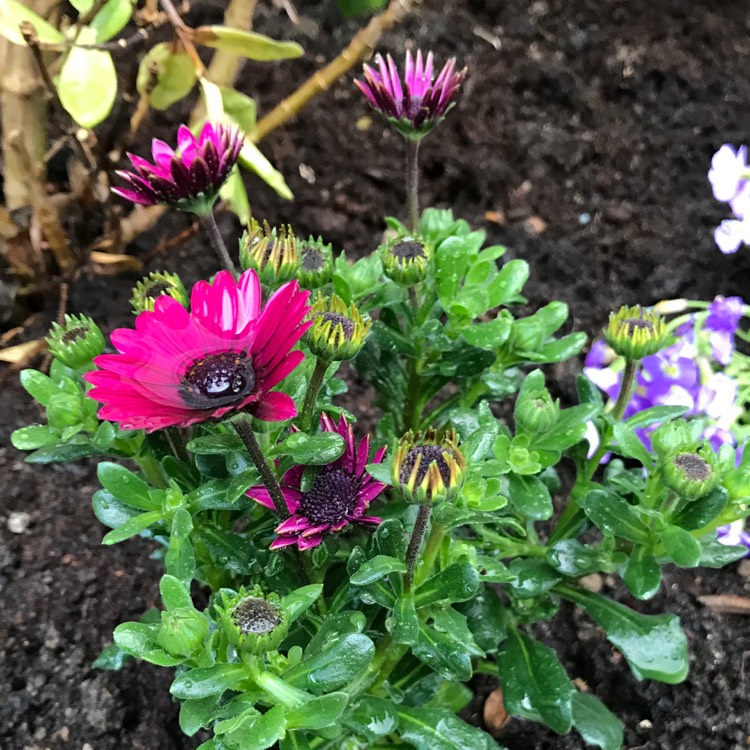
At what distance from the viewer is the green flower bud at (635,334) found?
30.6 inches

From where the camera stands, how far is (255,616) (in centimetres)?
60

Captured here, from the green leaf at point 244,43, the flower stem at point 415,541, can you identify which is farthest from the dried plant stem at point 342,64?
the flower stem at point 415,541

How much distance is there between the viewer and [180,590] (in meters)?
0.64

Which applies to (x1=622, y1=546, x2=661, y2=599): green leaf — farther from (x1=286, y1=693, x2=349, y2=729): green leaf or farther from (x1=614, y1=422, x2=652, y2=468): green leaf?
(x1=286, y1=693, x2=349, y2=729): green leaf

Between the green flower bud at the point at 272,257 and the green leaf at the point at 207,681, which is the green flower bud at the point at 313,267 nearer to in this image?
the green flower bud at the point at 272,257

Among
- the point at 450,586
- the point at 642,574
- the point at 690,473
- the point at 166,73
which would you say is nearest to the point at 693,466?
the point at 690,473

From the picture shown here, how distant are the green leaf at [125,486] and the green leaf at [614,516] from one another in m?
0.41

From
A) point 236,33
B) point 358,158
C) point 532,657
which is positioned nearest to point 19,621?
→ point 532,657

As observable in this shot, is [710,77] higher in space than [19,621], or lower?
higher

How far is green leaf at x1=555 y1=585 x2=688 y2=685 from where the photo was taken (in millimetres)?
841

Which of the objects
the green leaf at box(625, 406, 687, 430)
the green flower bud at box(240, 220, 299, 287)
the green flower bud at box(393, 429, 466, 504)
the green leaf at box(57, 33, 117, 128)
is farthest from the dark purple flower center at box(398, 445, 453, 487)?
the green leaf at box(57, 33, 117, 128)

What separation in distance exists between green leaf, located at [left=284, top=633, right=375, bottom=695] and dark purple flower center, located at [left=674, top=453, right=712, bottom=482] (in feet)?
0.99

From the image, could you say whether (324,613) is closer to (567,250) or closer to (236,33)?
(236,33)

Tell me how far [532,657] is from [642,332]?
37cm
